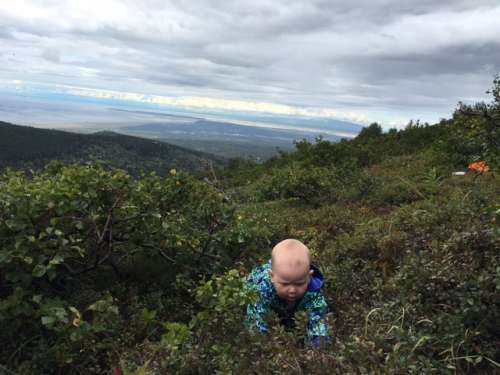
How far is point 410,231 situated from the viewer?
202 inches

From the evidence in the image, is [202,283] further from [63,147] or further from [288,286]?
[63,147]

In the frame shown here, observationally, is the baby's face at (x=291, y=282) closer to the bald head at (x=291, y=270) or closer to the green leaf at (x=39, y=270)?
the bald head at (x=291, y=270)

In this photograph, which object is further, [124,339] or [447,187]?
[447,187]

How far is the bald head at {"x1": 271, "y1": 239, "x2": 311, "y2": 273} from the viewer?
11.1 feet

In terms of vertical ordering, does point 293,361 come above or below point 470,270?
below

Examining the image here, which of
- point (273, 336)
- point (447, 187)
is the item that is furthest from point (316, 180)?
point (273, 336)

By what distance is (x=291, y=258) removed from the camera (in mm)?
3375

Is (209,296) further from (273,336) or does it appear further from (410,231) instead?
(410,231)

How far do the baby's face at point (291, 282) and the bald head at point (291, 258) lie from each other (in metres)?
0.02

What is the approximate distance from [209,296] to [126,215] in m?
1.32

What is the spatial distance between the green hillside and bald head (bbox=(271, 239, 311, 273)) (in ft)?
1.50

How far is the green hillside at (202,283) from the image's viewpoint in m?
2.50

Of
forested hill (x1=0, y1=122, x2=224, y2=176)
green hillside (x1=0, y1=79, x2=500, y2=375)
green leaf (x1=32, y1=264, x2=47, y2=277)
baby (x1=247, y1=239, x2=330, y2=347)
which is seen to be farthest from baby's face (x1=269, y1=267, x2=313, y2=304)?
forested hill (x1=0, y1=122, x2=224, y2=176)

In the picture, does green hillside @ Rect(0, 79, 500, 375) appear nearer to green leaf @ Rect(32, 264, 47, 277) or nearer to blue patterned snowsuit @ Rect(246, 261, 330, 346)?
green leaf @ Rect(32, 264, 47, 277)
